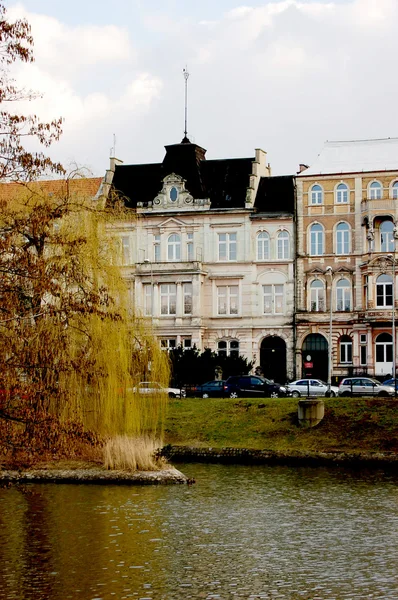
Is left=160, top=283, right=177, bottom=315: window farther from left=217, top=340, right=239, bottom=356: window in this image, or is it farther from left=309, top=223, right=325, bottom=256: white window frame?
left=309, top=223, right=325, bottom=256: white window frame

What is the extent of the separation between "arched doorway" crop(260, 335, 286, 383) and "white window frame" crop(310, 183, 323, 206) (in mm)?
11270

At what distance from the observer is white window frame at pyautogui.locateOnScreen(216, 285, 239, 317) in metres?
89.2

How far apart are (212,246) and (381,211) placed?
46.2ft

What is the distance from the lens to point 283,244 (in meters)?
88.6

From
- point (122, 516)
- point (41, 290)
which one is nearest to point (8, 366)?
point (41, 290)

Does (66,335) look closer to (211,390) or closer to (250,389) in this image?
(211,390)

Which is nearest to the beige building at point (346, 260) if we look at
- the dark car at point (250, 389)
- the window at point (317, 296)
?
the window at point (317, 296)

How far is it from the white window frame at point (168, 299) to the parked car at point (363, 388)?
69.0 ft

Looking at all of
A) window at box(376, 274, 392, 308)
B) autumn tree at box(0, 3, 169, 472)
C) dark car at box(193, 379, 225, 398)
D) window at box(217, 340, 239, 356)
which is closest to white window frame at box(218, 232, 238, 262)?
window at box(217, 340, 239, 356)

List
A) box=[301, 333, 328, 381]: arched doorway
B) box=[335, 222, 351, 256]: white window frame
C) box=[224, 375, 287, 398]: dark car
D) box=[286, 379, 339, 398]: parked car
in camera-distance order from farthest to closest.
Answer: box=[335, 222, 351, 256]: white window frame
box=[301, 333, 328, 381]: arched doorway
box=[286, 379, 339, 398]: parked car
box=[224, 375, 287, 398]: dark car

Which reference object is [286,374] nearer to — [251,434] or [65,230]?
[251,434]

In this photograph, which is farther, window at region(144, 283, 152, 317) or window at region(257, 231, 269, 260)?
window at region(144, 283, 152, 317)

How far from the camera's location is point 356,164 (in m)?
88.4

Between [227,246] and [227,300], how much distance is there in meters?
4.45
